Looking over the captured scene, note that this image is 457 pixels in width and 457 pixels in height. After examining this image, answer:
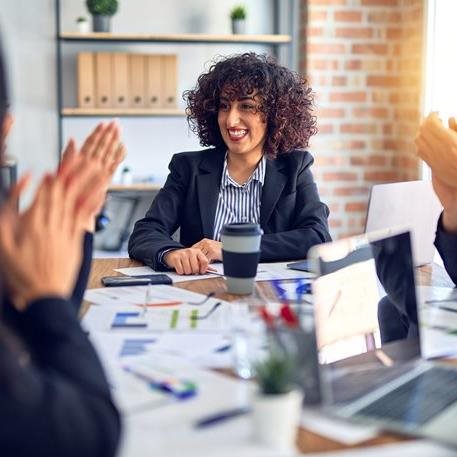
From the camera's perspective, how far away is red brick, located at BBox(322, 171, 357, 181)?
13.8 feet

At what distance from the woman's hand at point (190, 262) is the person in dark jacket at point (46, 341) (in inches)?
34.9

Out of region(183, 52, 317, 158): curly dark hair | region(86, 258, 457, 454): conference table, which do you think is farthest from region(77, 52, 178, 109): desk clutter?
region(86, 258, 457, 454): conference table

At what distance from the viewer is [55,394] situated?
36.0 inches

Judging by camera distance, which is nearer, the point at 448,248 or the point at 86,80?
the point at 448,248

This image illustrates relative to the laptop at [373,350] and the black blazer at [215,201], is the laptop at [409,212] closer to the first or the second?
the black blazer at [215,201]

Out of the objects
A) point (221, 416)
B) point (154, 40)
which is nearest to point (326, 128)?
point (154, 40)

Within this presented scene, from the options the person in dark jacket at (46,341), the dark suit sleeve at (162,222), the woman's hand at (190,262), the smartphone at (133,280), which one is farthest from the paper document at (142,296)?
the person in dark jacket at (46,341)

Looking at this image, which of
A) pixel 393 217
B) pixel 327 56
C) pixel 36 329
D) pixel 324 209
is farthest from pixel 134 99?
pixel 36 329

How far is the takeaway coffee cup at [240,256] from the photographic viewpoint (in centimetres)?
182

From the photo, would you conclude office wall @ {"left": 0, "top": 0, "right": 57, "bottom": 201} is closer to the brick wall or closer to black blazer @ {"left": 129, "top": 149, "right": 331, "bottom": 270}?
black blazer @ {"left": 129, "top": 149, "right": 331, "bottom": 270}

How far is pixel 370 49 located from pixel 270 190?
6.34 ft

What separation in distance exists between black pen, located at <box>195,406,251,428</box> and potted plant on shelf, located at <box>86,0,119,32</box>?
10.8 ft

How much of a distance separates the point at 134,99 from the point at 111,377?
3.03 m

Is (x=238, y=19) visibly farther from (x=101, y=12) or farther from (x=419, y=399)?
(x=419, y=399)
